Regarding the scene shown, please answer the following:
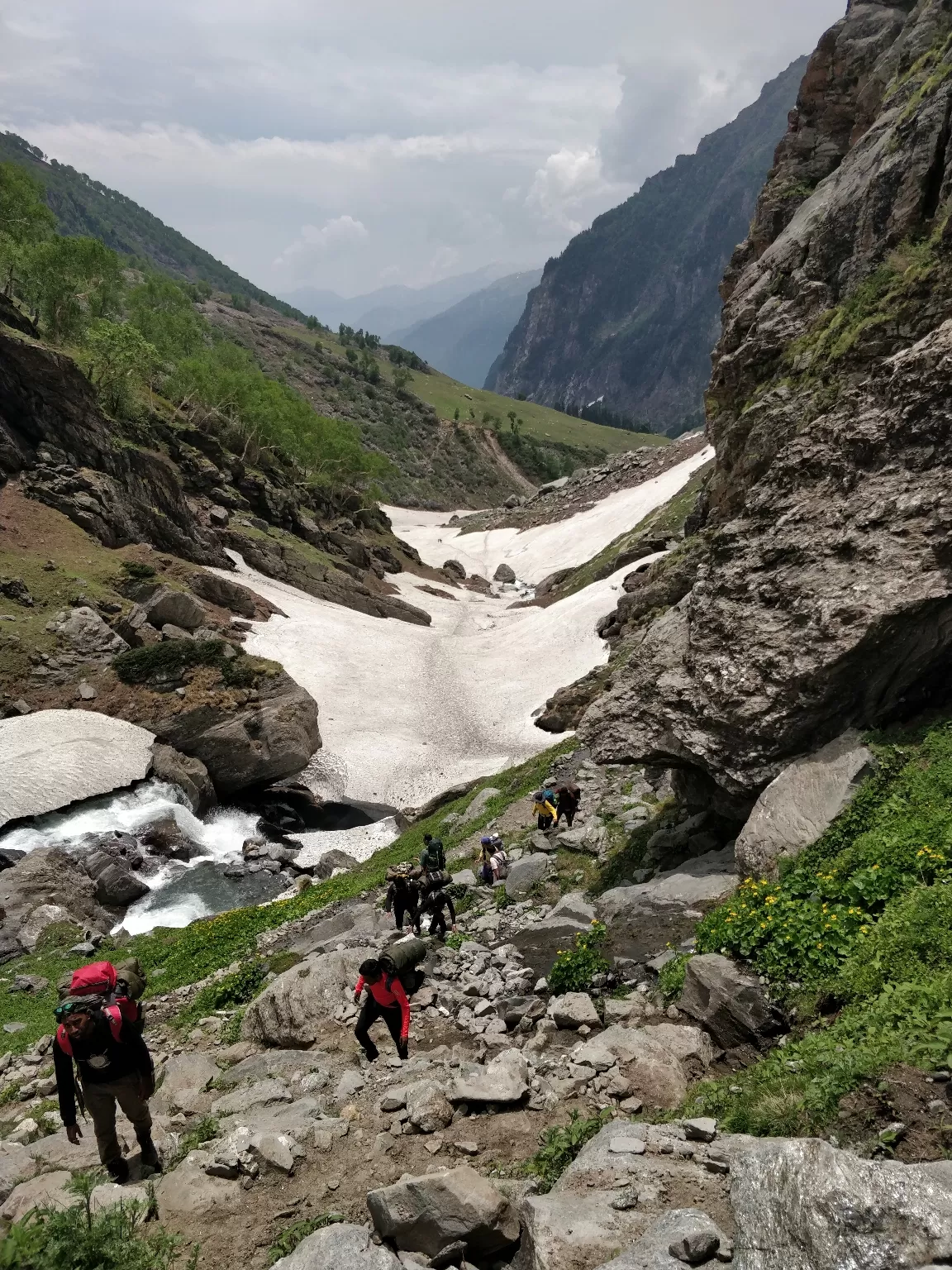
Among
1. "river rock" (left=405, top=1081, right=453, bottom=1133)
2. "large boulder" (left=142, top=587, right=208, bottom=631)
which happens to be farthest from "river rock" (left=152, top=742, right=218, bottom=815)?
"river rock" (left=405, top=1081, right=453, bottom=1133)

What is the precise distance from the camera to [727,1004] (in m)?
8.45

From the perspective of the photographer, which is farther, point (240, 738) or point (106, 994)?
point (240, 738)

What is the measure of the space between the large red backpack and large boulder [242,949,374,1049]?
14.2ft

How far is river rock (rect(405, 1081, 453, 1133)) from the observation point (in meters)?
8.02

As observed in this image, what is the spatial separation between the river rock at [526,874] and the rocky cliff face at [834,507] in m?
3.16

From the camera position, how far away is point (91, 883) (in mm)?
25359

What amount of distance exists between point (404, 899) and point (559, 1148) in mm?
8005

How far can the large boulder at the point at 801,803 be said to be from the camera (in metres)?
10.5

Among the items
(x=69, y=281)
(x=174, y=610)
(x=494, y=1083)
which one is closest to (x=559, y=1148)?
(x=494, y=1083)

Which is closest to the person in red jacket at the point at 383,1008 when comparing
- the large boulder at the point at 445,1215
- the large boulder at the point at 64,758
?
the large boulder at the point at 445,1215

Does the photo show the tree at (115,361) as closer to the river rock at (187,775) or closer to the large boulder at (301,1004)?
the river rock at (187,775)

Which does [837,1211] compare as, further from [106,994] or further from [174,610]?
[174,610]

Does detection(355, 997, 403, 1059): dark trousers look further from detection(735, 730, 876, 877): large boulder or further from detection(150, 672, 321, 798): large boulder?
detection(150, 672, 321, 798): large boulder

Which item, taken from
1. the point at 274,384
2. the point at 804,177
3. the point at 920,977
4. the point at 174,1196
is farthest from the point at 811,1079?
the point at 274,384
